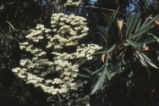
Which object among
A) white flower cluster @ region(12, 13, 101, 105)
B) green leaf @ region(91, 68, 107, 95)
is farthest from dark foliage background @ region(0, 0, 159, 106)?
green leaf @ region(91, 68, 107, 95)

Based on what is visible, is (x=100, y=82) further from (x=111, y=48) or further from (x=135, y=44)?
(x=135, y=44)

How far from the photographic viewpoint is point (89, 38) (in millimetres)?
4379

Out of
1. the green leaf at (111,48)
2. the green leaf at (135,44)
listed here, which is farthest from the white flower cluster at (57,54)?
the green leaf at (135,44)

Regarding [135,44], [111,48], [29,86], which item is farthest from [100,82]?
[29,86]

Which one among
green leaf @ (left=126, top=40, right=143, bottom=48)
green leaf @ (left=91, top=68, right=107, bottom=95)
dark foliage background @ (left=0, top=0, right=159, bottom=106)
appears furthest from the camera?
dark foliage background @ (left=0, top=0, right=159, bottom=106)

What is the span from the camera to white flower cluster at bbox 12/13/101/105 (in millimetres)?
3855

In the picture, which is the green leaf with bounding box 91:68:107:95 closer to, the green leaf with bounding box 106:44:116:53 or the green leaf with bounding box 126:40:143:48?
the green leaf with bounding box 106:44:116:53

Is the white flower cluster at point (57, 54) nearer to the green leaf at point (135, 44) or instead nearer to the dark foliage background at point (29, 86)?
the dark foliage background at point (29, 86)

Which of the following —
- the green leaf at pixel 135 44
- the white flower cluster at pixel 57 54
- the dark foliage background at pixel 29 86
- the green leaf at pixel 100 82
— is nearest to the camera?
the green leaf at pixel 135 44

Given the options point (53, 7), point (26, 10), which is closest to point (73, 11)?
point (53, 7)

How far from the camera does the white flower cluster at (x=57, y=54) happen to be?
3.86m

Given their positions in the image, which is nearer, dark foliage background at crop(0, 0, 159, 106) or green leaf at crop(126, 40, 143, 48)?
green leaf at crop(126, 40, 143, 48)

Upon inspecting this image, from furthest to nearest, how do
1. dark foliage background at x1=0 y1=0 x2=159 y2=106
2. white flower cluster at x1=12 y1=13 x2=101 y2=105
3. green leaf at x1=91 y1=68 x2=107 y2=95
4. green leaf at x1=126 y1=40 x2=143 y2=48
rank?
dark foliage background at x1=0 y1=0 x2=159 y2=106, white flower cluster at x1=12 y1=13 x2=101 y2=105, green leaf at x1=91 y1=68 x2=107 y2=95, green leaf at x1=126 y1=40 x2=143 y2=48

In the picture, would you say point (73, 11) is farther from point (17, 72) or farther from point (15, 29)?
point (17, 72)
